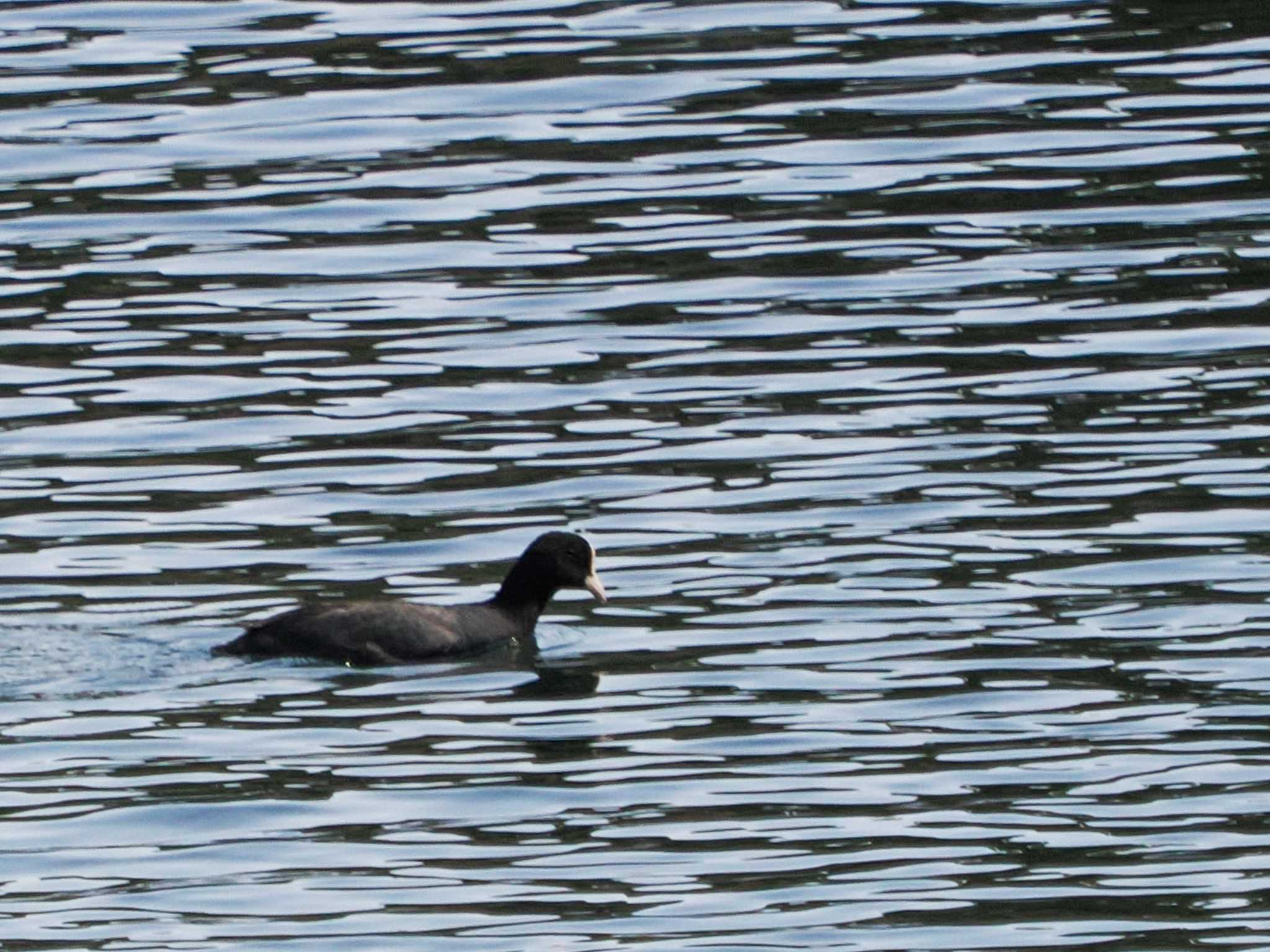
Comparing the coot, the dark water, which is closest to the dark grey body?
the coot

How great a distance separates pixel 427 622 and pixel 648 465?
Result: 8.95 feet

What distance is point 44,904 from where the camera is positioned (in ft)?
37.1

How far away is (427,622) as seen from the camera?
15.2 meters

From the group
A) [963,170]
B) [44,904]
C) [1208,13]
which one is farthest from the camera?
[1208,13]

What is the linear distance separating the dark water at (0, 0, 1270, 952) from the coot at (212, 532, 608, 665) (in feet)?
0.46

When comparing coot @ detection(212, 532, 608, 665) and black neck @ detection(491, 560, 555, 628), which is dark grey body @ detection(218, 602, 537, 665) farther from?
black neck @ detection(491, 560, 555, 628)

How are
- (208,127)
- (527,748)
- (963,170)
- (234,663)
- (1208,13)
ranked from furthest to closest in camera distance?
(1208,13)
(208,127)
(963,170)
(234,663)
(527,748)

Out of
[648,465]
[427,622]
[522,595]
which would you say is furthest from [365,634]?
[648,465]

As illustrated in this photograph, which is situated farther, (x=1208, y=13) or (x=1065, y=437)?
(x=1208, y=13)

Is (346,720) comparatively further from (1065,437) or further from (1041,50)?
(1041,50)

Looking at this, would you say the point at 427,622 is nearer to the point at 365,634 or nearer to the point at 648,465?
the point at 365,634

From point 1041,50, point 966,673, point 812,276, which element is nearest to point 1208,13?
point 1041,50

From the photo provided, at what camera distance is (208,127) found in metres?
24.7

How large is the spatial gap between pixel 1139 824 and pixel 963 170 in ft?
37.6
